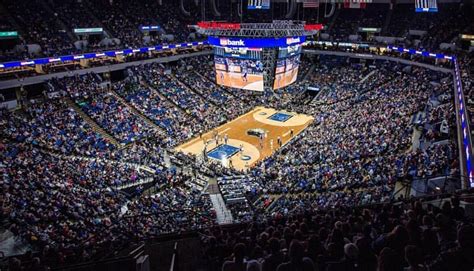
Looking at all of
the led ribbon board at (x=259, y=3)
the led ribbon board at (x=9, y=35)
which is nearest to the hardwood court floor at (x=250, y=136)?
the led ribbon board at (x=259, y=3)

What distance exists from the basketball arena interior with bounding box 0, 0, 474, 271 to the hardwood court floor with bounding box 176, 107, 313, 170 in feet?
0.86

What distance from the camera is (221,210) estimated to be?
25.0m

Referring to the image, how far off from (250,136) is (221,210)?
18464 millimetres

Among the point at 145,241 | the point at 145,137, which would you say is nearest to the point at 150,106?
the point at 145,137

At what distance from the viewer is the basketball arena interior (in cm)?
819

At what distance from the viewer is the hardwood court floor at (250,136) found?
37.5 meters

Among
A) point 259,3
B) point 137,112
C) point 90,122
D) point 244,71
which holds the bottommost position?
point 137,112

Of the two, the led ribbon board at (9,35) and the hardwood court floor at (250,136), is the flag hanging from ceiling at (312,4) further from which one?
the led ribbon board at (9,35)

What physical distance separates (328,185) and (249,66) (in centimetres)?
2711

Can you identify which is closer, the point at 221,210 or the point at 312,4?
the point at 221,210

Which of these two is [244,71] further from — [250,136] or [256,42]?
[250,136]

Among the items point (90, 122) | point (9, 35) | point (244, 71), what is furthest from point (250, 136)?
point (9, 35)

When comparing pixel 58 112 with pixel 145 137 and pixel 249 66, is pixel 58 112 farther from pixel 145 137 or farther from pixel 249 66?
pixel 249 66

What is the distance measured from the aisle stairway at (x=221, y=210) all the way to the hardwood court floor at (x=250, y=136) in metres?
7.89
